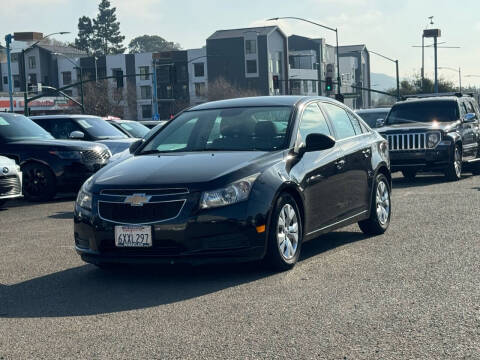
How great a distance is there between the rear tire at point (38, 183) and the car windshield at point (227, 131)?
24.4 feet

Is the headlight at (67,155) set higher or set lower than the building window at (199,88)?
lower

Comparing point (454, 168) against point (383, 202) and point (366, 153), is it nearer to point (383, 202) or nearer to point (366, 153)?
point (383, 202)

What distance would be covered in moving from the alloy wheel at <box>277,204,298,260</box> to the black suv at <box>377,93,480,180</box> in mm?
10434

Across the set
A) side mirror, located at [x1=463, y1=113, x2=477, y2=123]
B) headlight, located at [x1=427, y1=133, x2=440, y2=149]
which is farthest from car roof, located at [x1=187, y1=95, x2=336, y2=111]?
side mirror, located at [x1=463, y1=113, x2=477, y2=123]

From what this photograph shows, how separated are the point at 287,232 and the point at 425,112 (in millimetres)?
12171

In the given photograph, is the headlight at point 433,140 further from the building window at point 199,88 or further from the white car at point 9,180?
the building window at point 199,88

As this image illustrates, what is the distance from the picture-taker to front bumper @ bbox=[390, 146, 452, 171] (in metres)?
17.3

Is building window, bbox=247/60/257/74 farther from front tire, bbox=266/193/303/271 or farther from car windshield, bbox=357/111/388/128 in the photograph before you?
front tire, bbox=266/193/303/271

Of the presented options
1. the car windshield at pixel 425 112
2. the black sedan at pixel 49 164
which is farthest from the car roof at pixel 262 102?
the car windshield at pixel 425 112

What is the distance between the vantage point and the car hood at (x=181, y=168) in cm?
691

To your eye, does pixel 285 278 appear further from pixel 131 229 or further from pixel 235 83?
pixel 235 83

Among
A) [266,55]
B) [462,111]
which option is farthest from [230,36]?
[462,111]

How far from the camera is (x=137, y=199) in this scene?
6863 mm

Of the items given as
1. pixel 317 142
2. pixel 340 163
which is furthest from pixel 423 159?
pixel 317 142
